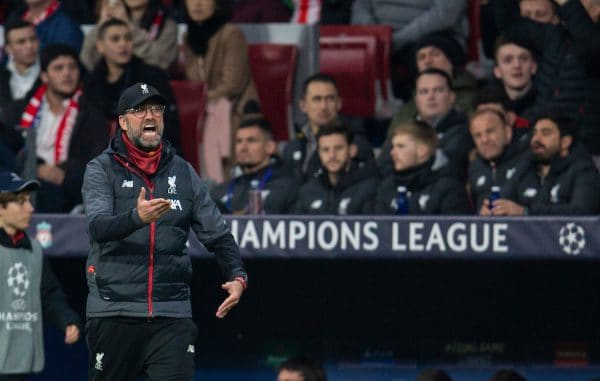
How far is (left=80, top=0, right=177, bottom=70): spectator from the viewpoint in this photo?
424 inches

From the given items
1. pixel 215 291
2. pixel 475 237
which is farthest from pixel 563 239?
pixel 215 291

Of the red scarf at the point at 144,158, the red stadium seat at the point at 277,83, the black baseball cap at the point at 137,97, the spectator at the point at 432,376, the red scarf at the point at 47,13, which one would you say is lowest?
the spectator at the point at 432,376

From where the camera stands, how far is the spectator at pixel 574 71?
9.62 metres

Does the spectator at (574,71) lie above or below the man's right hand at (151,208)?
above

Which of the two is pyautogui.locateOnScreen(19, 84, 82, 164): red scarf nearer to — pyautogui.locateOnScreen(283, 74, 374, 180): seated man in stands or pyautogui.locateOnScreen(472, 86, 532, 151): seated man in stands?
pyautogui.locateOnScreen(283, 74, 374, 180): seated man in stands

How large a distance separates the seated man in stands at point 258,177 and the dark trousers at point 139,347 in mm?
2968

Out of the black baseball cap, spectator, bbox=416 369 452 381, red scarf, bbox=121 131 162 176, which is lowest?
spectator, bbox=416 369 452 381

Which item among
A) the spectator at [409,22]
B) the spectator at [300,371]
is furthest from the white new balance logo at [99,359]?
the spectator at [409,22]

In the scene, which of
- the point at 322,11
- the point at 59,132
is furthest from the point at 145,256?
the point at 322,11

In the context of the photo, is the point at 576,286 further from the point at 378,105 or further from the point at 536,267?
the point at 378,105

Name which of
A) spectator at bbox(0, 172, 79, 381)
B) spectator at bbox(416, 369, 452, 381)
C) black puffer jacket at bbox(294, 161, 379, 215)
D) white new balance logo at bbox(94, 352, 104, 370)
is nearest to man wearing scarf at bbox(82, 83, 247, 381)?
white new balance logo at bbox(94, 352, 104, 370)

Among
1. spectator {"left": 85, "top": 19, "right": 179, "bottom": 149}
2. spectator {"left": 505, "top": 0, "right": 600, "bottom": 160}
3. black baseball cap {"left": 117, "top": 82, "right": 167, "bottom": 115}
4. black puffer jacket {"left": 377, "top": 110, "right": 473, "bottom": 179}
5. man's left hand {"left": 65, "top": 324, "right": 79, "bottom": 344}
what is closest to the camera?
black baseball cap {"left": 117, "top": 82, "right": 167, "bottom": 115}

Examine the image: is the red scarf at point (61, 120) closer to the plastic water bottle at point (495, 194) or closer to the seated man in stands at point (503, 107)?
the seated man in stands at point (503, 107)

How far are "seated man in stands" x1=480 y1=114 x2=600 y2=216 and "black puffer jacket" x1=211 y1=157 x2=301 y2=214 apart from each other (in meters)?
1.24
